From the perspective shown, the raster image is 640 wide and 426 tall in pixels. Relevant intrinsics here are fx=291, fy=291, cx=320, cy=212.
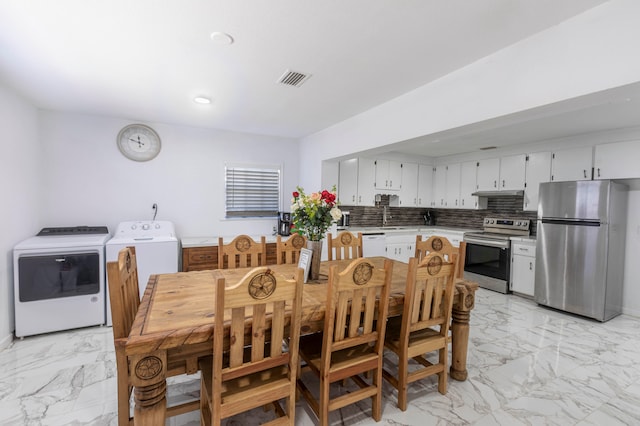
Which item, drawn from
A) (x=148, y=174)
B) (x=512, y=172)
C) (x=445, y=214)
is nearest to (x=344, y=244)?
(x=148, y=174)

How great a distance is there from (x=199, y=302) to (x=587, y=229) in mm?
4273

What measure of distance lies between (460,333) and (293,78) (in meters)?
2.42

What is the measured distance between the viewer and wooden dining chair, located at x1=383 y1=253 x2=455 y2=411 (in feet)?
5.95

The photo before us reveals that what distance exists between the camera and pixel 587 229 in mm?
3457

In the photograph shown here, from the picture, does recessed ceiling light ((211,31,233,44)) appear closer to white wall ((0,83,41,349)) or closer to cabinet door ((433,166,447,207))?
white wall ((0,83,41,349))

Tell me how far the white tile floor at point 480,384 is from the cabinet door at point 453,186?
2.75 meters

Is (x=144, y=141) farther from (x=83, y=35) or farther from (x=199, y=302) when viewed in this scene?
(x=199, y=302)

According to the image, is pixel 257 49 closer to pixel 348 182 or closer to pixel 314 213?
pixel 314 213

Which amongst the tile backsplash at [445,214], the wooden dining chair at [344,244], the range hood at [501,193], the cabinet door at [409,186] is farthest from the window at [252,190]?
the range hood at [501,193]

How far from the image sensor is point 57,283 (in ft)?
9.41

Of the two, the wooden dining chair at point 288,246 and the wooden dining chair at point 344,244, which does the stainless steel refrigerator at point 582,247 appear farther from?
the wooden dining chair at point 288,246

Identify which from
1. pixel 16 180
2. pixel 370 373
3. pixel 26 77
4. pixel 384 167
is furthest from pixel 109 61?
pixel 384 167

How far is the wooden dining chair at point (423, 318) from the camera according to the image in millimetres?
1813

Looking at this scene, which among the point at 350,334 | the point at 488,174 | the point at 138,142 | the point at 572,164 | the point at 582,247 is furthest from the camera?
the point at 488,174
